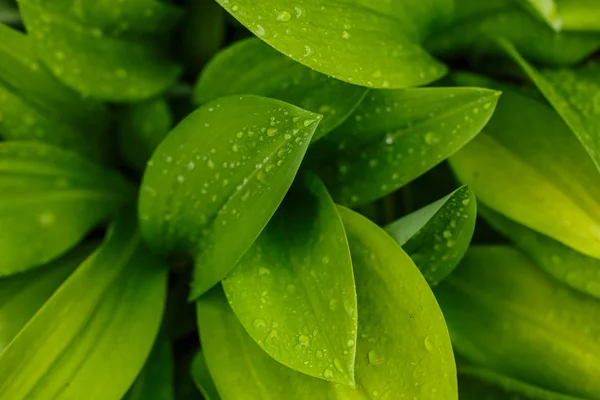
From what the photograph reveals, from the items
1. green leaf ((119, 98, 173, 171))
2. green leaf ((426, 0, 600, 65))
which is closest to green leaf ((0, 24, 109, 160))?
green leaf ((119, 98, 173, 171))

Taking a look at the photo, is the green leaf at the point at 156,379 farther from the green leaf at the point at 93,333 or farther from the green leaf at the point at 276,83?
the green leaf at the point at 276,83

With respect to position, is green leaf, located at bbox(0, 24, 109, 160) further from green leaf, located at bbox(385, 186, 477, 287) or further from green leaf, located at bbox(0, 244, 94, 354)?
green leaf, located at bbox(385, 186, 477, 287)

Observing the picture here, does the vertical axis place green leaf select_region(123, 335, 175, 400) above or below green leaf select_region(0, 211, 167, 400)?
below

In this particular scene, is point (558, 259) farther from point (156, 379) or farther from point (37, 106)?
point (37, 106)

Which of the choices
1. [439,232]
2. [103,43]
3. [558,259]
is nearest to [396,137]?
[439,232]

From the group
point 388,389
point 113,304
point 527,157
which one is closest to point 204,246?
point 113,304

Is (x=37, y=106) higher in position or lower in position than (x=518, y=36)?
lower
